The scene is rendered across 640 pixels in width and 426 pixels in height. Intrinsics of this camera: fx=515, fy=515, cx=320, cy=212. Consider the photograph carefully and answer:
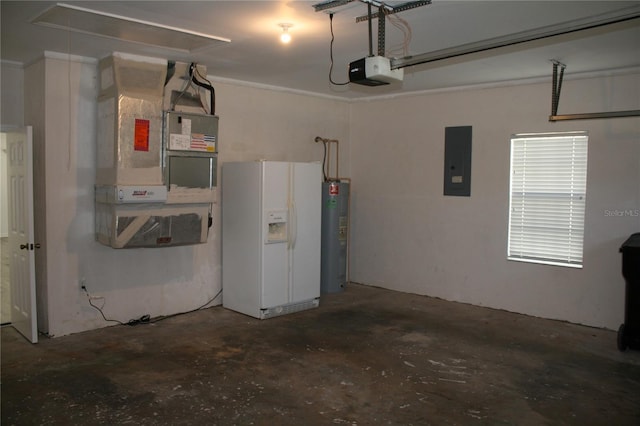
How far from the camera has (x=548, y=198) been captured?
586 centimetres

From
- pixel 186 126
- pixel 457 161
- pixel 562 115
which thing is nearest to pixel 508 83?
pixel 562 115

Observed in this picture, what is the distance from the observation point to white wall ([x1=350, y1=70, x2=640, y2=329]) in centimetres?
538

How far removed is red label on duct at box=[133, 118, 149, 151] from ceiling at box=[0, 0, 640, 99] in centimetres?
69

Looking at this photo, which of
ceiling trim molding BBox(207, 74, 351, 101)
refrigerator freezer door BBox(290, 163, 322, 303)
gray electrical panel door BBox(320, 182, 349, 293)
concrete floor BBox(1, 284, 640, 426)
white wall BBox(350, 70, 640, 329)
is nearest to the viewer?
concrete floor BBox(1, 284, 640, 426)

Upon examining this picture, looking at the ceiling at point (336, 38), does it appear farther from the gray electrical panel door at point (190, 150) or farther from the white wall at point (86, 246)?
the gray electrical panel door at point (190, 150)

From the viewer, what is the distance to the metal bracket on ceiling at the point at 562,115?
4.91 meters

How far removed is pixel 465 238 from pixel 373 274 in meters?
1.54

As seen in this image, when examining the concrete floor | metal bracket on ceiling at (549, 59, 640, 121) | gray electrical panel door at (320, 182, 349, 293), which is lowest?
the concrete floor

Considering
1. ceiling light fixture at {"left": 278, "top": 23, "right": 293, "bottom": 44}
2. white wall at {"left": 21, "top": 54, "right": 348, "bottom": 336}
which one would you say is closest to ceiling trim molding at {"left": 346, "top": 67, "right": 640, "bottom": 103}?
white wall at {"left": 21, "top": 54, "right": 348, "bottom": 336}

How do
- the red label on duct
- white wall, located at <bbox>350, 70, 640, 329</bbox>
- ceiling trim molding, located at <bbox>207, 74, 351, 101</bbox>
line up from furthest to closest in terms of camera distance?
ceiling trim molding, located at <bbox>207, 74, 351, 101</bbox> < white wall, located at <bbox>350, 70, 640, 329</bbox> < the red label on duct

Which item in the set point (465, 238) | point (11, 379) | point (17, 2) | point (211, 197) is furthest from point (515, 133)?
point (11, 379)

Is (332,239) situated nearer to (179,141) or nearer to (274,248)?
(274,248)

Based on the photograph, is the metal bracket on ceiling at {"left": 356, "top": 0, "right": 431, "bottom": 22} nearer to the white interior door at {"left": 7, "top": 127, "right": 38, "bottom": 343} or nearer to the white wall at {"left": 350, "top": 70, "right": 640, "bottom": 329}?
the white wall at {"left": 350, "top": 70, "right": 640, "bottom": 329}

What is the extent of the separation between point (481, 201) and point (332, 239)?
202 centimetres
